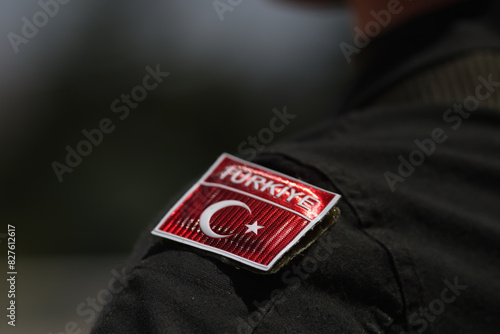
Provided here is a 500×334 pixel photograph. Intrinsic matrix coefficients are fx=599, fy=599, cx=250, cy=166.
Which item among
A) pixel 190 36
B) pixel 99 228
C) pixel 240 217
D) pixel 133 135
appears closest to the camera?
pixel 240 217

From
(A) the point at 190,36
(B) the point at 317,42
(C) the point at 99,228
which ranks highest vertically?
(A) the point at 190,36

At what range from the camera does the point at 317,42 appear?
7.91 m

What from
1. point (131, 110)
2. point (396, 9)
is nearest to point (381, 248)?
point (396, 9)

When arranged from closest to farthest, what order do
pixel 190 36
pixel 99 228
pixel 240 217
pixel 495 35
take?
pixel 240 217 < pixel 495 35 < pixel 99 228 < pixel 190 36

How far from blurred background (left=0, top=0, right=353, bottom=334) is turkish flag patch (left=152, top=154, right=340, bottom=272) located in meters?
5.38

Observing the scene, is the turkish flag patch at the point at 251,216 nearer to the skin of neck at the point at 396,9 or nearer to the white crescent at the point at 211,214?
the white crescent at the point at 211,214

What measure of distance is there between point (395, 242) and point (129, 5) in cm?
785

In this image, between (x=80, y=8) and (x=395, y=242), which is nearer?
(x=395, y=242)

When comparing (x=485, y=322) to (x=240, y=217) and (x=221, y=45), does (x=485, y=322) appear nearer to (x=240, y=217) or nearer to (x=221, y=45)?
(x=240, y=217)

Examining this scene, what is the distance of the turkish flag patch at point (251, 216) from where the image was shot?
0.50 m

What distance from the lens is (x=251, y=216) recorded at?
52 centimetres

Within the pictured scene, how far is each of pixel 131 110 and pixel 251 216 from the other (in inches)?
270

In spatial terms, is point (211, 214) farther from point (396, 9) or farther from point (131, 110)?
point (131, 110)

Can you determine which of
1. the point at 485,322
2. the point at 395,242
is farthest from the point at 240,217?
the point at 485,322
